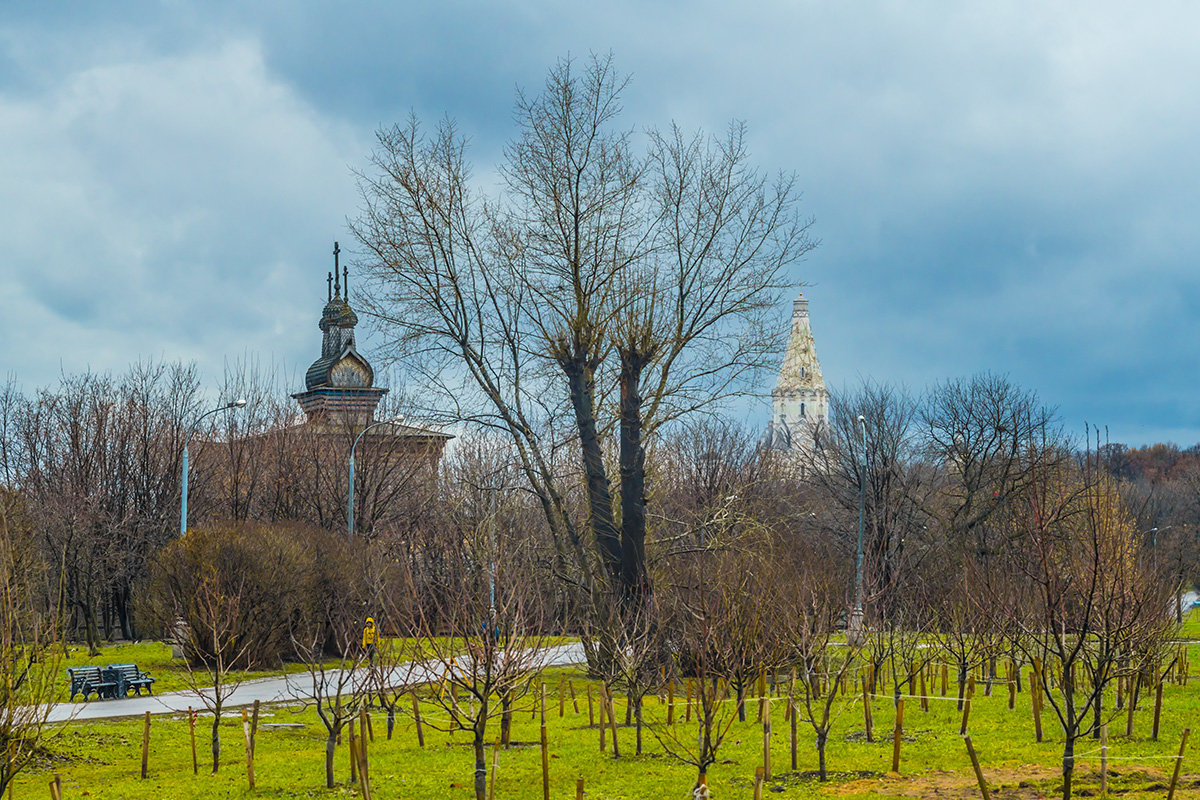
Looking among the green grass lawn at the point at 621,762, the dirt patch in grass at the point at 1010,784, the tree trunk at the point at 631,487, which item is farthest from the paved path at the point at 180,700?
the dirt patch in grass at the point at 1010,784

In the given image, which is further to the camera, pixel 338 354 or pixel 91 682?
pixel 338 354

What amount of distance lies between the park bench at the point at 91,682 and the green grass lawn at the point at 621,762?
2.77 meters

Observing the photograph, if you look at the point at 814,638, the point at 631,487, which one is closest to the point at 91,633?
the point at 631,487

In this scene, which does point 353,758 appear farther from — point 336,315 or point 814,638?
point 336,315

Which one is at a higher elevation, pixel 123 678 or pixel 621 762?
pixel 123 678

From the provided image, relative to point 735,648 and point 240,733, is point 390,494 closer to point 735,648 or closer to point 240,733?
point 240,733

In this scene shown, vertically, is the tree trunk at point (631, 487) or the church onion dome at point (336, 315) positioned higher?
the church onion dome at point (336, 315)

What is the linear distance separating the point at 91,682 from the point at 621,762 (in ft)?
42.7

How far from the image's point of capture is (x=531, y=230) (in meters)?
26.7

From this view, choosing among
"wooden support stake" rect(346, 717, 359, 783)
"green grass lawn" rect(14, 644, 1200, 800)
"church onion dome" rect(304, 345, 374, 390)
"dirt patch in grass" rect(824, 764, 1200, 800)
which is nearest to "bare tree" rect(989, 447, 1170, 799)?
"dirt patch in grass" rect(824, 764, 1200, 800)

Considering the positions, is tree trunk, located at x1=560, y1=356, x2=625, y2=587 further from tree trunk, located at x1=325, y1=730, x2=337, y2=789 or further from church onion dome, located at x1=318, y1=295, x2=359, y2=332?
church onion dome, located at x1=318, y1=295, x2=359, y2=332

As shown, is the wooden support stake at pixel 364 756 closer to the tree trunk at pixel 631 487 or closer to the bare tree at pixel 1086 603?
the bare tree at pixel 1086 603

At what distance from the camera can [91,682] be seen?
77.2 ft

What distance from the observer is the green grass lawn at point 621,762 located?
14.0 m
